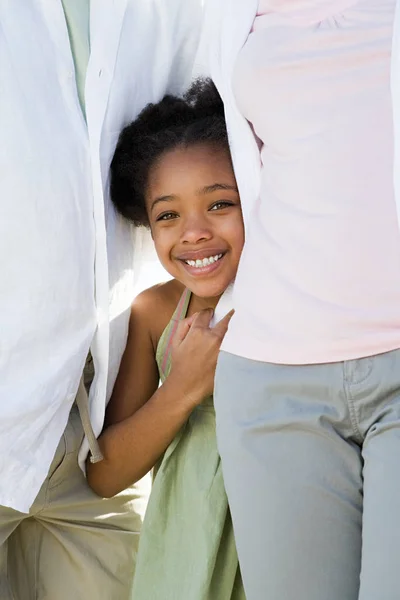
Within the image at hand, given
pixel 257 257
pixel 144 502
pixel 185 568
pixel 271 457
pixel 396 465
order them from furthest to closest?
pixel 144 502
pixel 185 568
pixel 257 257
pixel 271 457
pixel 396 465

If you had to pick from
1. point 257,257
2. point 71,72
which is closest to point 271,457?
point 257,257

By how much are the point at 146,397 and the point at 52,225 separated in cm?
45

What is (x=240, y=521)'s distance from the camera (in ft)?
5.30

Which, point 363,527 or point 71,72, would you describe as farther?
point 71,72

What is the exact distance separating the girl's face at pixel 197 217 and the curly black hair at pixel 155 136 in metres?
0.02

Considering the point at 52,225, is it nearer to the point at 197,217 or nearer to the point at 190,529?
the point at 197,217

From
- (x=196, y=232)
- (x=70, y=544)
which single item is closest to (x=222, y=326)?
(x=196, y=232)

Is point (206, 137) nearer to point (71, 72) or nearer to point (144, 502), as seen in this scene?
point (71, 72)

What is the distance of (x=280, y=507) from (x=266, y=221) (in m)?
0.48

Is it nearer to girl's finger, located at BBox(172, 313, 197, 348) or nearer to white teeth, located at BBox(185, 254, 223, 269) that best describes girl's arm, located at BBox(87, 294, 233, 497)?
girl's finger, located at BBox(172, 313, 197, 348)

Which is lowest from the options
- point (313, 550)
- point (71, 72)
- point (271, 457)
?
point (313, 550)

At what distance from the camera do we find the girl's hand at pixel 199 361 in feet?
6.56

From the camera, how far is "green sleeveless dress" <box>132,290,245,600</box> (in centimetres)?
187

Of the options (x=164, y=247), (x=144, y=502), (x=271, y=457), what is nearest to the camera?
(x=271, y=457)
